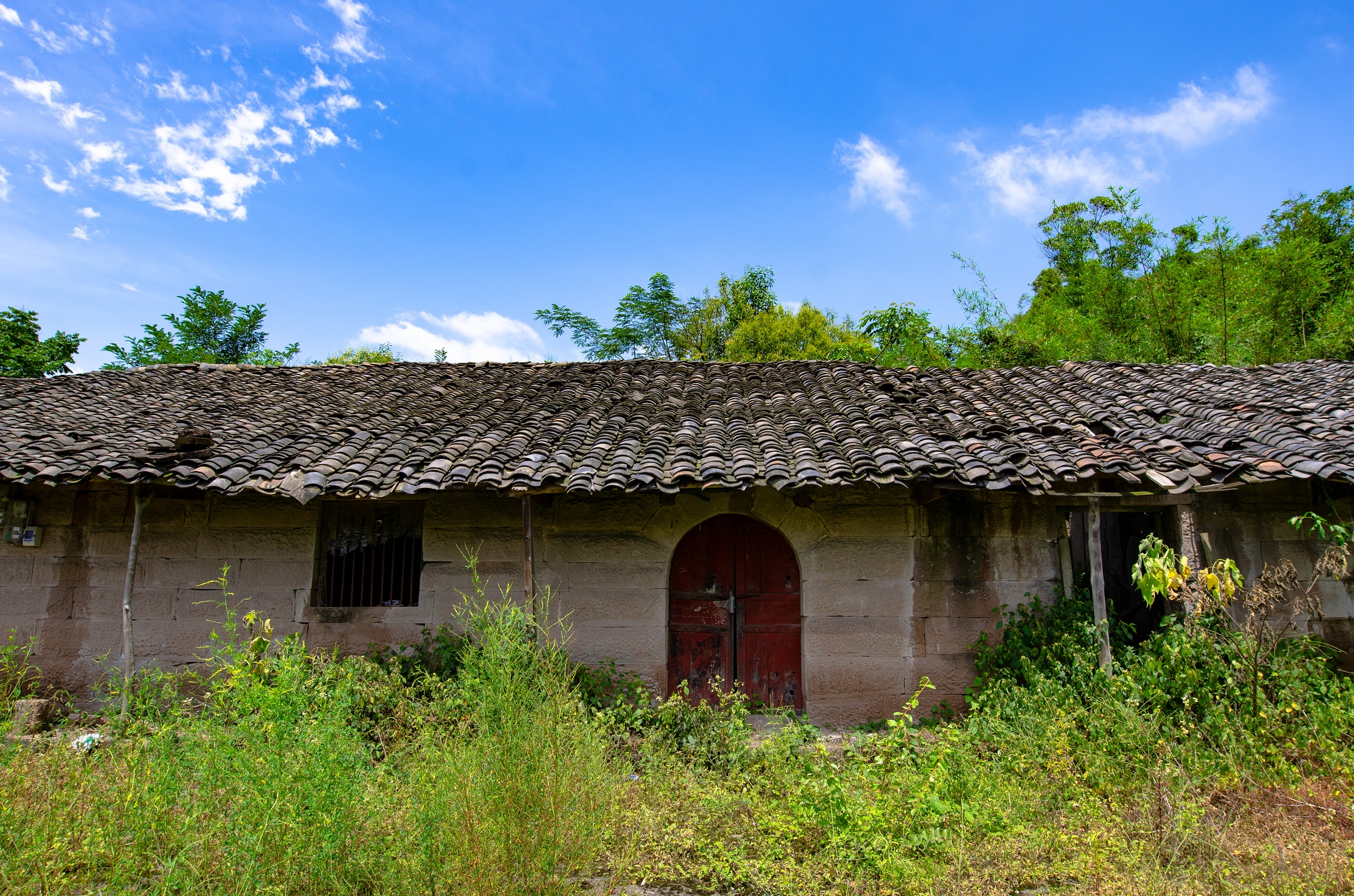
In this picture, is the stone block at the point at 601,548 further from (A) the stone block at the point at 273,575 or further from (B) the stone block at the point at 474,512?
(A) the stone block at the point at 273,575

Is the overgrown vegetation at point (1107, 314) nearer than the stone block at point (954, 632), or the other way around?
the stone block at point (954, 632)

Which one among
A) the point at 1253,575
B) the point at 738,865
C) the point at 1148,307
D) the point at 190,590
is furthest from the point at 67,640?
the point at 1148,307

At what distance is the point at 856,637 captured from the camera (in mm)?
7691

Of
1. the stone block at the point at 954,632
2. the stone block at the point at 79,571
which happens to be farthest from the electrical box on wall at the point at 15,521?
the stone block at the point at 954,632

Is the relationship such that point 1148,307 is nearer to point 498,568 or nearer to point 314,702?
point 498,568

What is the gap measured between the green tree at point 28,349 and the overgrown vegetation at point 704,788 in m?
15.3

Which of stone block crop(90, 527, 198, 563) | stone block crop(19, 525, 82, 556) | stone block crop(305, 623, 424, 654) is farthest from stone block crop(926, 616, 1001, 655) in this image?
stone block crop(19, 525, 82, 556)

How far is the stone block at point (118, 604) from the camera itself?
8008 mm

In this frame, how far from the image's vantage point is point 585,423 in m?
8.41

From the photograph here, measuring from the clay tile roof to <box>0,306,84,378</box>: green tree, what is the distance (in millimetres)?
8952

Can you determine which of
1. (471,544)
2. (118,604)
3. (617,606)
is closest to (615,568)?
(617,606)

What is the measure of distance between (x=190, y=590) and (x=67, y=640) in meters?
1.44

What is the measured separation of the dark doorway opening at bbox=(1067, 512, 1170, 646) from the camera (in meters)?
8.80

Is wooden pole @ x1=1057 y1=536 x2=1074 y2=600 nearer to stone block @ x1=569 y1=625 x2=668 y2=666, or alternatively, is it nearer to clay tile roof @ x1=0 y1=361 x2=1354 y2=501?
clay tile roof @ x1=0 y1=361 x2=1354 y2=501
